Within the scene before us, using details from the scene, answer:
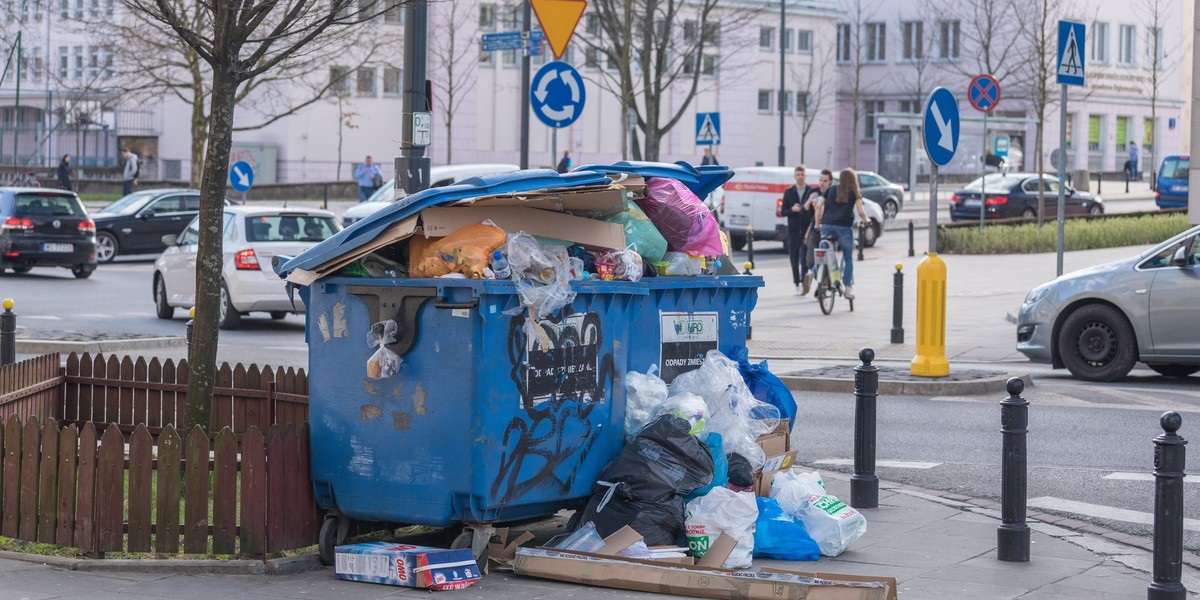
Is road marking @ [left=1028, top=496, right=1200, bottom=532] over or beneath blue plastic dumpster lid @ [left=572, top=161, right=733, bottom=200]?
beneath

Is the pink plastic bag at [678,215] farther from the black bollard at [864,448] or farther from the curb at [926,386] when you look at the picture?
the curb at [926,386]

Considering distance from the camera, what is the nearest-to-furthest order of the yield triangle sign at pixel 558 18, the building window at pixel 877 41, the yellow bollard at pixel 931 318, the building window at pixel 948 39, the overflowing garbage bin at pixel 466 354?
the overflowing garbage bin at pixel 466 354 → the yellow bollard at pixel 931 318 → the yield triangle sign at pixel 558 18 → the building window at pixel 948 39 → the building window at pixel 877 41

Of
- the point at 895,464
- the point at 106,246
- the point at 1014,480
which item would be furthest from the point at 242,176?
the point at 1014,480

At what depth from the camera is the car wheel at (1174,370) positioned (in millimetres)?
15625

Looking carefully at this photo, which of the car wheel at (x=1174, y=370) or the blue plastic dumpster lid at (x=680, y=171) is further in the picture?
the car wheel at (x=1174, y=370)

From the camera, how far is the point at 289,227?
775 inches

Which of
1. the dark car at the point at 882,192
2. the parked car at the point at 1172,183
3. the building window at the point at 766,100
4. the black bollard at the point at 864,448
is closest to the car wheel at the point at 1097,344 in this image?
the black bollard at the point at 864,448

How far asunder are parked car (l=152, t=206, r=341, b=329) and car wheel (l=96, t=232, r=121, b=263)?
11.6 metres

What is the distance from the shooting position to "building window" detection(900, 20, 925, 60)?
73750mm

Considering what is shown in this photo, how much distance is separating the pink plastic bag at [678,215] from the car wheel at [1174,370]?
8494mm

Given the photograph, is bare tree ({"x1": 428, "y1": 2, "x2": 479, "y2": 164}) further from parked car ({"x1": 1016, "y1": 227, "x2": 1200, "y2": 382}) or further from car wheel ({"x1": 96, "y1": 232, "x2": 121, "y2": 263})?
parked car ({"x1": 1016, "y1": 227, "x2": 1200, "y2": 382})

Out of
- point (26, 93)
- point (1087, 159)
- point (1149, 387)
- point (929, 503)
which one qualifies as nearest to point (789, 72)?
point (1087, 159)

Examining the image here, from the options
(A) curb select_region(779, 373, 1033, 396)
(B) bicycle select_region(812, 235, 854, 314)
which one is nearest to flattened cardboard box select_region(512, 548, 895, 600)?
(A) curb select_region(779, 373, 1033, 396)

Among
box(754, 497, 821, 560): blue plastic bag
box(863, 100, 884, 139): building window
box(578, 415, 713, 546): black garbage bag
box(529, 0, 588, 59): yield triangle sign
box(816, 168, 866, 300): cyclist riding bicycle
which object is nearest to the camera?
box(578, 415, 713, 546): black garbage bag
